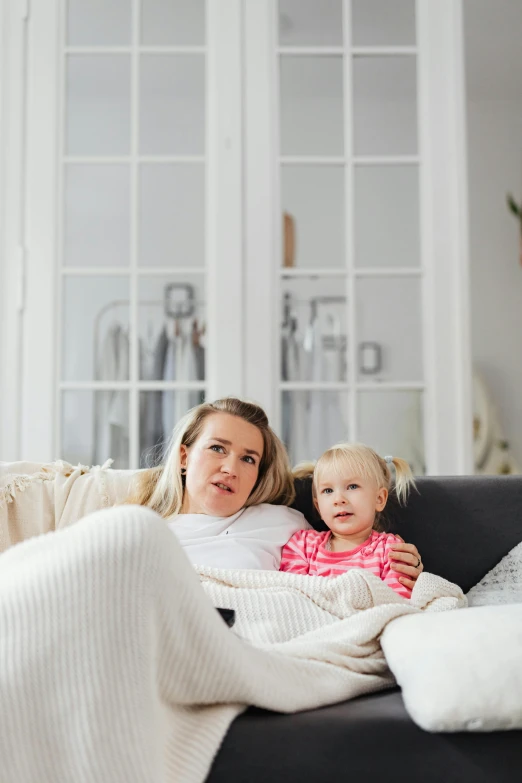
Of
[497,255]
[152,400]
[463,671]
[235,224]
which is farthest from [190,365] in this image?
[497,255]

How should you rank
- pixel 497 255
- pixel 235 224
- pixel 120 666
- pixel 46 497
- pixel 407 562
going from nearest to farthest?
pixel 120 666, pixel 407 562, pixel 46 497, pixel 235 224, pixel 497 255

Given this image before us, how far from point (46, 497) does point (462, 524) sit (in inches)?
35.4

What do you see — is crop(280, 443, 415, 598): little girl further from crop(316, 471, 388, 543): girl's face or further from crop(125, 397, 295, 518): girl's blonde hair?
crop(125, 397, 295, 518): girl's blonde hair

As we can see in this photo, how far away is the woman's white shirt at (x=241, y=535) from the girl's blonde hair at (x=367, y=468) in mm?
101

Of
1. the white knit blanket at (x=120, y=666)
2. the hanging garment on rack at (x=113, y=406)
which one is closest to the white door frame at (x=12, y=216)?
the hanging garment on rack at (x=113, y=406)

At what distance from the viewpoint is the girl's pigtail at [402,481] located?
5.89 ft

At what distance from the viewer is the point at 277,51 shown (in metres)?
2.95

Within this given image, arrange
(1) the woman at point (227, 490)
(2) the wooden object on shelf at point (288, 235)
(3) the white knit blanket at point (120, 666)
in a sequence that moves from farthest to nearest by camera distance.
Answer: (2) the wooden object on shelf at point (288, 235) → (1) the woman at point (227, 490) → (3) the white knit blanket at point (120, 666)

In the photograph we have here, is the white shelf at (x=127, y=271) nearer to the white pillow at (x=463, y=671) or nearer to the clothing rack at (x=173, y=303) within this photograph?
the clothing rack at (x=173, y=303)

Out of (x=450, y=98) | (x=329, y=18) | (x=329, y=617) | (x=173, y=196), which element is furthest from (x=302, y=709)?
(x=329, y=18)

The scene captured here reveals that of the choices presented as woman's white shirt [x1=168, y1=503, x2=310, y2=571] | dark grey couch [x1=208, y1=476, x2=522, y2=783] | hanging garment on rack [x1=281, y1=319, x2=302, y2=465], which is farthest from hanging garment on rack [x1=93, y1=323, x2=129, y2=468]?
dark grey couch [x1=208, y1=476, x2=522, y2=783]

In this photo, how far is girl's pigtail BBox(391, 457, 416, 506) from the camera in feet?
5.89

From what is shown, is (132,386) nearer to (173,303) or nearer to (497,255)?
(173,303)

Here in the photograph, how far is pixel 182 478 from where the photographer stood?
6.27ft
